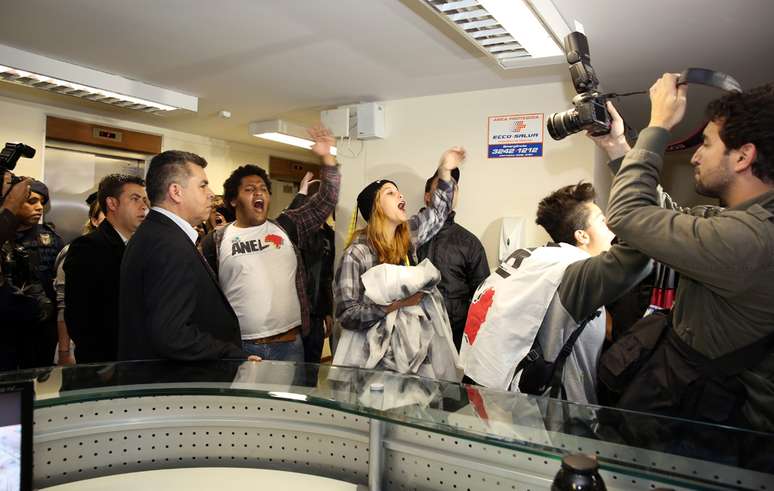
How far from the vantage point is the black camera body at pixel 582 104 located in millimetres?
1659

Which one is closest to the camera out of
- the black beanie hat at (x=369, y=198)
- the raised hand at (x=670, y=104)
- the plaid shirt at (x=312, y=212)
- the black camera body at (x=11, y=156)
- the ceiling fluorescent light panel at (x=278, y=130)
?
the raised hand at (x=670, y=104)

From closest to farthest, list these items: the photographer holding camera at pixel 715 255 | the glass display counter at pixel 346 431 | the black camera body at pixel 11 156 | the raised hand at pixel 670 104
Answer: the glass display counter at pixel 346 431
the photographer holding camera at pixel 715 255
the raised hand at pixel 670 104
the black camera body at pixel 11 156

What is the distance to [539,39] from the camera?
8.75 feet

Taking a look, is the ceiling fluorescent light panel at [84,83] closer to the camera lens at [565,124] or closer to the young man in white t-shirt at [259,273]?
the young man in white t-shirt at [259,273]

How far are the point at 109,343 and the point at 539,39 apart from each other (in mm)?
2523

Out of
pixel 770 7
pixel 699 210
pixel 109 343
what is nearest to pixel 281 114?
pixel 109 343

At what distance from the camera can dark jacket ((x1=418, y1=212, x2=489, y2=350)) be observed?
3.43 metres

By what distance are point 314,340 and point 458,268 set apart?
1083mm

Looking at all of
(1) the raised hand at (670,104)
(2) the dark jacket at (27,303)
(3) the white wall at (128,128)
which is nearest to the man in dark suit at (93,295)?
(2) the dark jacket at (27,303)

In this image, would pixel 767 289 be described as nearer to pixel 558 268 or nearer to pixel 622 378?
pixel 622 378

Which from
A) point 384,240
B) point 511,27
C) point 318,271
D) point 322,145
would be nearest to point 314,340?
point 318,271

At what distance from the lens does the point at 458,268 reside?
3.46 m

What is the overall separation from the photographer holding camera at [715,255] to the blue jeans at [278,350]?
5.89 ft

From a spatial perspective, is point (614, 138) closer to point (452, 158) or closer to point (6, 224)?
point (452, 158)
